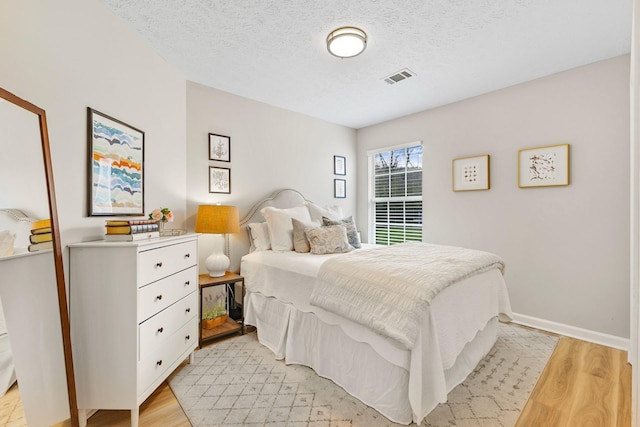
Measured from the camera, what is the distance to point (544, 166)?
2.83m

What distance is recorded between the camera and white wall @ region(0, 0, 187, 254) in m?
1.33

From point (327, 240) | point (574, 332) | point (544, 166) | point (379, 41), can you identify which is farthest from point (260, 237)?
point (574, 332)

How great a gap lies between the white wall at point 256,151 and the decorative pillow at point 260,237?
279 millimetres

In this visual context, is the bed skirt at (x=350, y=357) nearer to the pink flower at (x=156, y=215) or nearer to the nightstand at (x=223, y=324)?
the nightstand at (x=223, y=324)

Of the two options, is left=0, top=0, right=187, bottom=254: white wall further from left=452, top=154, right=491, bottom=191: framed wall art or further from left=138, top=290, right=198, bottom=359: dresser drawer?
left=452, top=154, right=491, bottom=191: framed wall art

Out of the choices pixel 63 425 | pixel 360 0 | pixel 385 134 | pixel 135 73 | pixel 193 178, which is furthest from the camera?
pixel 385 134

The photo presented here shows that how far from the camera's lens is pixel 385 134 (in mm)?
4254

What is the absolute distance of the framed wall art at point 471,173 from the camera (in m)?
3.23

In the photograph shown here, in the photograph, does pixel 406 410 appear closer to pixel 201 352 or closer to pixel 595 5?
pixel 201 352

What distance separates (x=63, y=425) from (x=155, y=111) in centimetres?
217

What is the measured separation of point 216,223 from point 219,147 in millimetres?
953

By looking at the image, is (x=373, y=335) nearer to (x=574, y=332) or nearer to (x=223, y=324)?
(x=223, y=324)

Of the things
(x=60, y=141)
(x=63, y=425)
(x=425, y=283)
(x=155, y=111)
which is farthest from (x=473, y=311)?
(x=155, y=111)

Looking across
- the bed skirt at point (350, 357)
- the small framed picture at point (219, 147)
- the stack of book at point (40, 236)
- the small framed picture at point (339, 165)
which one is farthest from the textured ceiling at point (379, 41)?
the bed skirt at point (350, 357)
